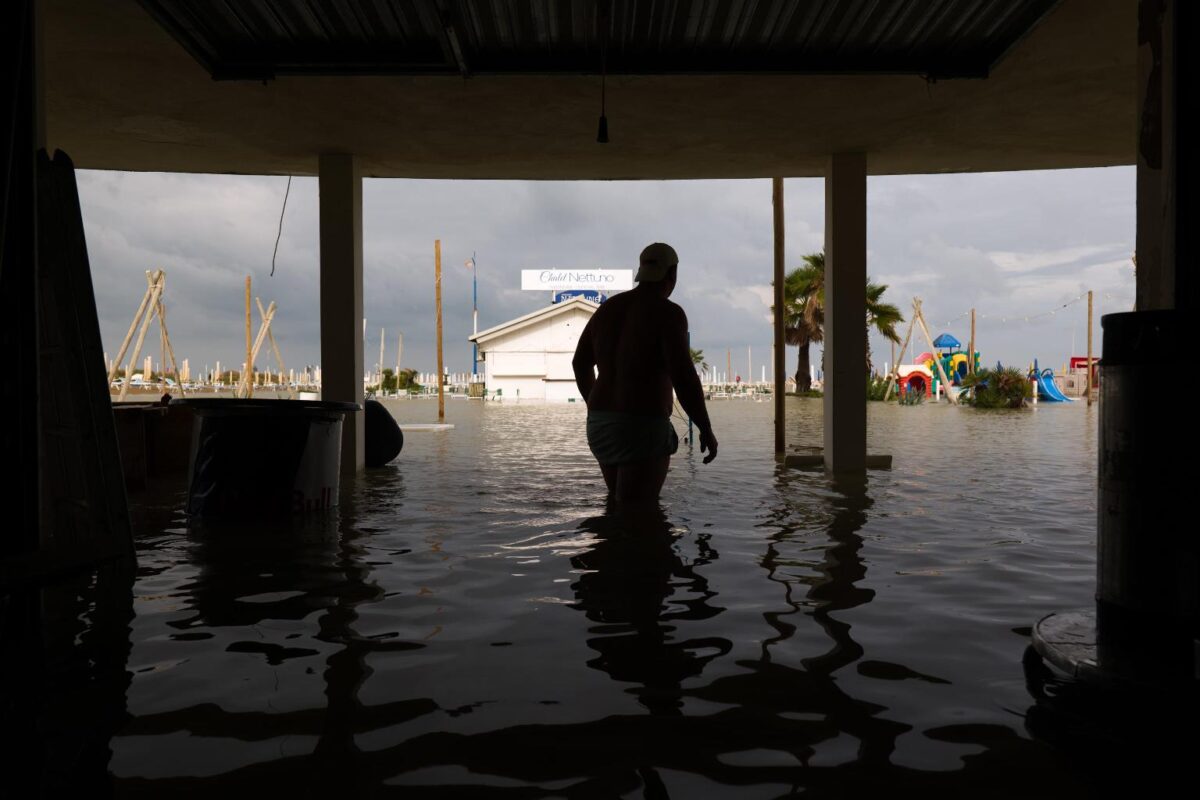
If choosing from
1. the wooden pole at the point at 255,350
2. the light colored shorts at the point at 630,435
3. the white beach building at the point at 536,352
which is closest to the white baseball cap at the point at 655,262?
the light colored shorts at the point at 630,435

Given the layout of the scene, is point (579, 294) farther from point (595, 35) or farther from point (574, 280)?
point (595, 35)

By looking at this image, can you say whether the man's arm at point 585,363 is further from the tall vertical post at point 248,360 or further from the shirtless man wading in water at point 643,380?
the tall vertical post at point 248,360

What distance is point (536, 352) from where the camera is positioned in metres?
44.4

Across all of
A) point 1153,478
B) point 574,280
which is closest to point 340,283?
point 1153,478

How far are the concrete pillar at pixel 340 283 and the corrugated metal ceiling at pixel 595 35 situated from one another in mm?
2483

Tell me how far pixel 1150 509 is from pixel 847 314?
23.4ft

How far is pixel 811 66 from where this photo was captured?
6.60 meters

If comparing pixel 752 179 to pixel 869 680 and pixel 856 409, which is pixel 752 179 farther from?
pixel 869 680

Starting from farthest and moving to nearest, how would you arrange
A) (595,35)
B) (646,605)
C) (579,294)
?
(579,294) < (595,35) < (646,605)

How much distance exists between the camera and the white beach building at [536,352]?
44094mm

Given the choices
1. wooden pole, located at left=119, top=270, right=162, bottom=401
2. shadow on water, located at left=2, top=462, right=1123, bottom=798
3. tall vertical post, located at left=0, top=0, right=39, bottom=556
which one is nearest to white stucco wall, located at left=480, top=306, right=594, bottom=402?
wooden pole, located at left=119, top=270, right=162, bottom=401

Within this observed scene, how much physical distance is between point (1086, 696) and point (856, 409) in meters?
7.16

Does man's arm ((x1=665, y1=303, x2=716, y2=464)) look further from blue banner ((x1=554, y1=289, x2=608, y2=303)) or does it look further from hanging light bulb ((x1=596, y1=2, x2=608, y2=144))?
blue banner ((x1=554, y1=289, x2=608, y2=303))

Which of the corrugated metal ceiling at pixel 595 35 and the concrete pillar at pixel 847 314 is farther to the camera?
the concrete pillar at pixel 847 314
